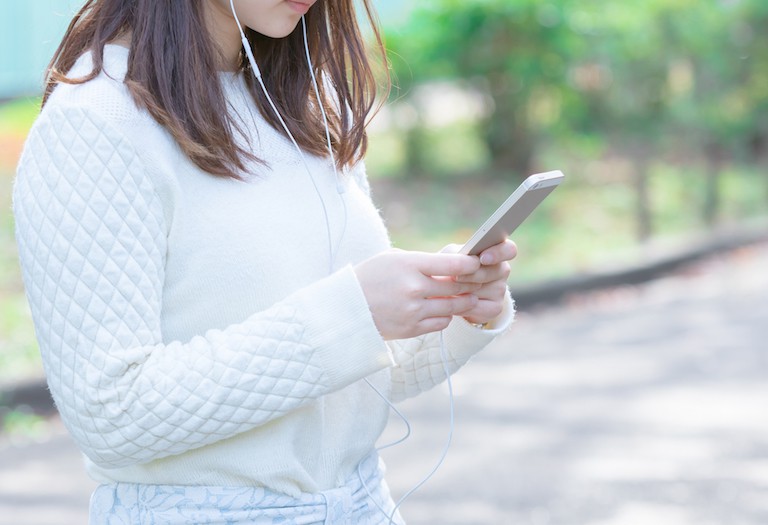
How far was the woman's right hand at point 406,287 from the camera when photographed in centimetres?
134

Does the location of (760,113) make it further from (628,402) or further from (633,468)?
(633,468)

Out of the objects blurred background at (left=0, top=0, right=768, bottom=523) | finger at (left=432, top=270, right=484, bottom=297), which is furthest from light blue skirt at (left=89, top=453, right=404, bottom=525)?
blurred background at (left=0, top=0, right=768, bottom=523)

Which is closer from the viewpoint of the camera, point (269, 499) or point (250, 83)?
point (269, 499)

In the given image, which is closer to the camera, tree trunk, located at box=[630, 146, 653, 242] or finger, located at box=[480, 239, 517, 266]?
finger, located at box=[480, 239, 517, 266]

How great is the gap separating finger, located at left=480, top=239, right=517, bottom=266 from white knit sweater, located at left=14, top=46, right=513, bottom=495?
0.18 meters

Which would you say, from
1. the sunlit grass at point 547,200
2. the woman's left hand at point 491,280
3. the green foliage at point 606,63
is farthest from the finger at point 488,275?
the green foliage at point 606,63

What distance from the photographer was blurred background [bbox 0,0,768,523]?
8.69 metres

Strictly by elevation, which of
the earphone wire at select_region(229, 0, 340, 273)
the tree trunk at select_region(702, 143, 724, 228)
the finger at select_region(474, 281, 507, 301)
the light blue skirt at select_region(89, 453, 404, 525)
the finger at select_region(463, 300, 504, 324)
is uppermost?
the earphone wire at select_region(229, 0, 340, 273)

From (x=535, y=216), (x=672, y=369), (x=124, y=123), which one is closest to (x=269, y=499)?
(x=124, y=123)

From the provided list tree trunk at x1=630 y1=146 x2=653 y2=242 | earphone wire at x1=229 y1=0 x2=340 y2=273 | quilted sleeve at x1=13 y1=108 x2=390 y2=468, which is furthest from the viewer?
tree trunk at x1=630 y1=146 x2=653 y2=242

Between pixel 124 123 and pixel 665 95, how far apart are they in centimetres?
800

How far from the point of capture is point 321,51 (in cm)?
173

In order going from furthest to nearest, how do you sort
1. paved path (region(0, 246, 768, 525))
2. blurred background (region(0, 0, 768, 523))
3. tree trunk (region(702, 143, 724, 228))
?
tree trunk (region(702, 143, 724, 228))
blurred background (region(0, 0, 768, 523))
paved path (region(0, 246, 768, 525))

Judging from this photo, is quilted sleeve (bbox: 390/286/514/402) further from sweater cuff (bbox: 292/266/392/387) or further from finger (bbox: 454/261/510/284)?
sweater cuff (bbox: 292/266/392/387)
